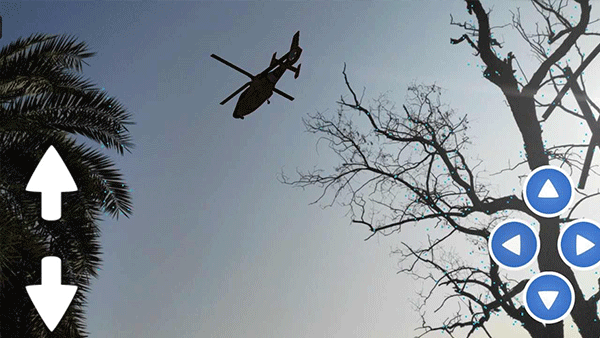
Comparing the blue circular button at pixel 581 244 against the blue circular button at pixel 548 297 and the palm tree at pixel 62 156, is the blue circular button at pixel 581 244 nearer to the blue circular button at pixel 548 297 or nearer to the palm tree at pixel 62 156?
the blue circular button at pixel 548 297

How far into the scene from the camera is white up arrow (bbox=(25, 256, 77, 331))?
3209 mm

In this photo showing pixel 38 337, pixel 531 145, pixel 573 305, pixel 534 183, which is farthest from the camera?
pixel 38 337

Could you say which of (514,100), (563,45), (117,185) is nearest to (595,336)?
(514,100)

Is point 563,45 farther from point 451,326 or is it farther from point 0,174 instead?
point 0,174

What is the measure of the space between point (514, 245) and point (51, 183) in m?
5.05

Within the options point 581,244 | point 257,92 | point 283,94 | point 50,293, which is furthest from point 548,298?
point 50,293

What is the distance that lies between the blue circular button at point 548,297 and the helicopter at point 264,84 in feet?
10.6

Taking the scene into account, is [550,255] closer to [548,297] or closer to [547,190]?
[548,297]

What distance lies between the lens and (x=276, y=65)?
732 centimetres

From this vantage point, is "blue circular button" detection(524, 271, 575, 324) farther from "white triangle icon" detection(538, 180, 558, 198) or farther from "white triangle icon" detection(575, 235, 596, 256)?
"white triangle icon" detection(538, 180, 558, 198)

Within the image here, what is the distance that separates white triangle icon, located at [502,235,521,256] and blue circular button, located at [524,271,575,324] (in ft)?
1.34

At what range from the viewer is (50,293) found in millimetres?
3248

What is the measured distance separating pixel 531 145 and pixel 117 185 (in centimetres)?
588

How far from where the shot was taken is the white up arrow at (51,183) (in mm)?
3180
